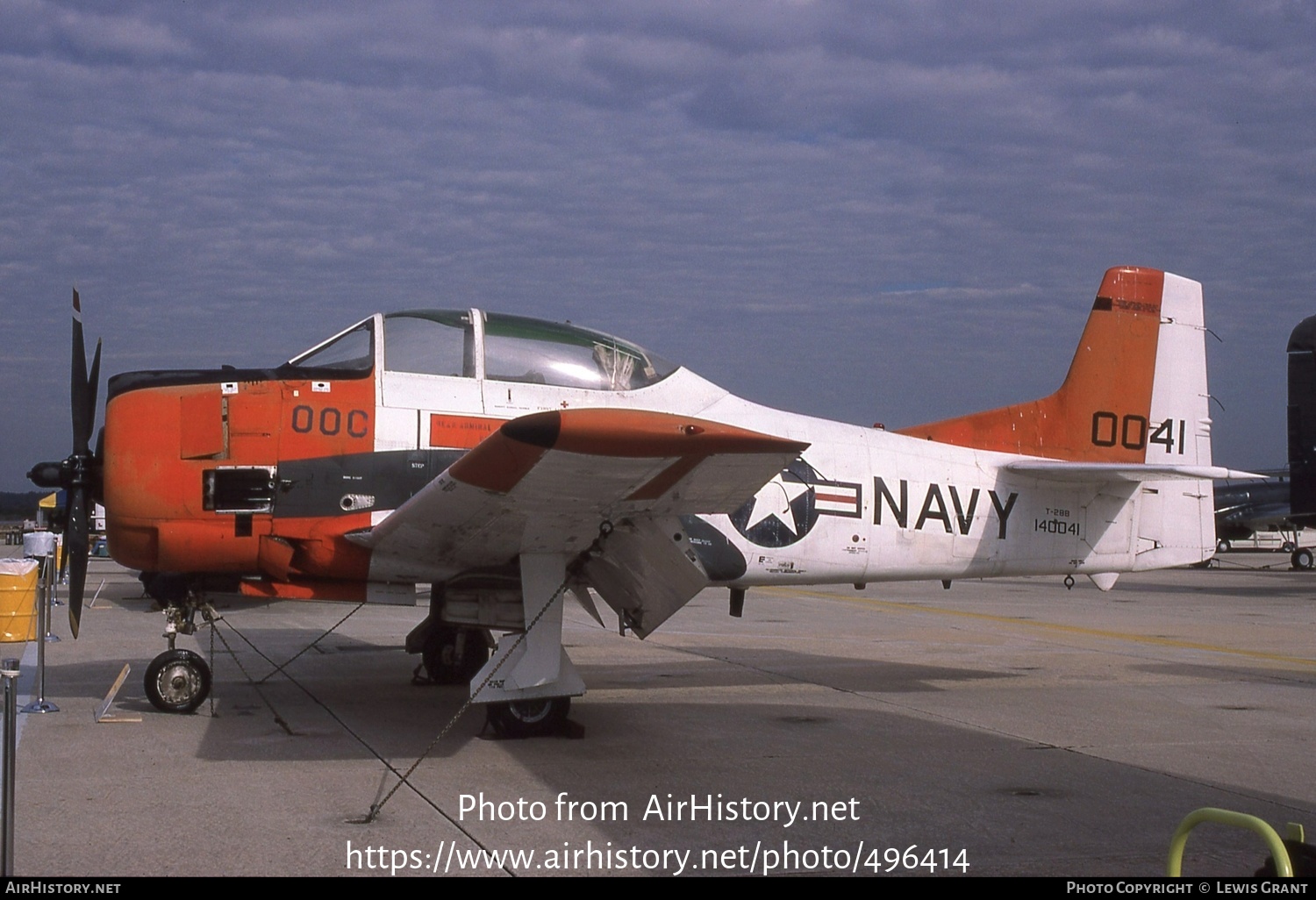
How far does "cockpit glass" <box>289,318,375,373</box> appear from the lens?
803 centimetres

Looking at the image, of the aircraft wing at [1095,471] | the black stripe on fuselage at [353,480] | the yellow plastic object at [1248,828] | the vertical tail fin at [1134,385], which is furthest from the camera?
the vertical tail fin at [1134,385]

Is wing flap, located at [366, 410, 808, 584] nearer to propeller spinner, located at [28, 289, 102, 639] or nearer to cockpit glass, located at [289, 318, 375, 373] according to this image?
cockpit glass, located at [289, 318, 375, 373]

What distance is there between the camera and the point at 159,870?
461cm

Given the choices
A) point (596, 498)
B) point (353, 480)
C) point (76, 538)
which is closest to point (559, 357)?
point (353, 480)

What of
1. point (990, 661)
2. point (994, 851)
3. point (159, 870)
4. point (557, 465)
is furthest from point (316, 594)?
point (990, 661)

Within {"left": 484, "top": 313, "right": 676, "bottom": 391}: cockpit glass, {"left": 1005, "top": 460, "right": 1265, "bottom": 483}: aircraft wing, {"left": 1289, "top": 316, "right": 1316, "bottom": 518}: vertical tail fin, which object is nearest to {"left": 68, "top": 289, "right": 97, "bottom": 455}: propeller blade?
{"left": 484, "top": 313, "right": 676, "bottom": 391}: cockpit glass

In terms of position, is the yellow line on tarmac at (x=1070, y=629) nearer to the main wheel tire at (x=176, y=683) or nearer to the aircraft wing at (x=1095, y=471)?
the aircraft wing at (x=1095, y=471)

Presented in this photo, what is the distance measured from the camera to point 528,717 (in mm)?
7680

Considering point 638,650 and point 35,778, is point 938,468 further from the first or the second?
point 35,778

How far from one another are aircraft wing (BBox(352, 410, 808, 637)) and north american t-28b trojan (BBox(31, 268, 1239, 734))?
20 mm

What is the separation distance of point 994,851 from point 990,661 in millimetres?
7760

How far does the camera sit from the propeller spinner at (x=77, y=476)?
25.6ft

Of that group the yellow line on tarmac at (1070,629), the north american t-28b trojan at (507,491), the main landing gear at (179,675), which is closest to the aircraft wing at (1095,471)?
the north american t-28b trojan at (507,491)

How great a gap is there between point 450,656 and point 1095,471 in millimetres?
5789
